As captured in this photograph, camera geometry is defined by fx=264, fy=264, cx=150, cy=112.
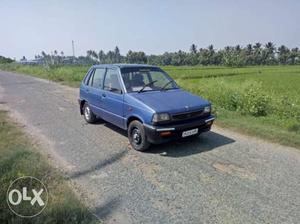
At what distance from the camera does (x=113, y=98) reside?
595cm

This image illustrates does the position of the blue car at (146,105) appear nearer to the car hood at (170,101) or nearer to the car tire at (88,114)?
the car hood at (170,101)

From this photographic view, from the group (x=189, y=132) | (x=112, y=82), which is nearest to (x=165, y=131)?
(x=189, y=132)

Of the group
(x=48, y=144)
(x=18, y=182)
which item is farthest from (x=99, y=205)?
(x=48, y=144)

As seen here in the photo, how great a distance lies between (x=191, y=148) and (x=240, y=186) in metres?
1.68

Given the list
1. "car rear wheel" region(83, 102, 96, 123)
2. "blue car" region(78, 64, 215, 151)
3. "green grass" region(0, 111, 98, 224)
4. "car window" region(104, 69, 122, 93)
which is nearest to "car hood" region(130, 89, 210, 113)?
"blue car" region(78, 64, 215, 151)

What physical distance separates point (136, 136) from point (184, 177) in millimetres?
1539

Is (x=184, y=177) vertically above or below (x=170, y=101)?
below

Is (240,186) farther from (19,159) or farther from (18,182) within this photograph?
(19,159)

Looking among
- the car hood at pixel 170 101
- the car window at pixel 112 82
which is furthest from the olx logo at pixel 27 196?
the car window at pixel 112 82

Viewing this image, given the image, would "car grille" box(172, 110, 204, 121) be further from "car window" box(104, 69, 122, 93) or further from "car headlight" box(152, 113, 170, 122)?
"car window" box(104, 69, 122, 93)

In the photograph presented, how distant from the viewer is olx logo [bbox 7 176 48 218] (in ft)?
10.3

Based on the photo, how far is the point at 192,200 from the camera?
11.3ft

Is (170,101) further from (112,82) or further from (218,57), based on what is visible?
(218,57)

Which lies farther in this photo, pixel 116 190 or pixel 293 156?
pixel 293 156
